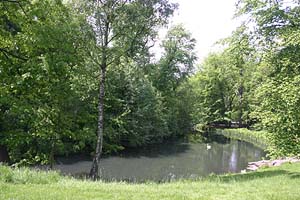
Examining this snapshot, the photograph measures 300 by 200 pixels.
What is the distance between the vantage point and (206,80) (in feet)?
172

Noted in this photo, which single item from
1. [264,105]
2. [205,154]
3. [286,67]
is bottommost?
[205,154]

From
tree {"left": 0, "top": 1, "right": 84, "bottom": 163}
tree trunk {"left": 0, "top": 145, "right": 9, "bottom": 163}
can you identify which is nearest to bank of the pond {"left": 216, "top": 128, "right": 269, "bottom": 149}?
tree trunk {"left": 0, "top": 145, "right": 9, "bottom": 163}

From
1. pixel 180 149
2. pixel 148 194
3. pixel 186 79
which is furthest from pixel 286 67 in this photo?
pixel 186 79

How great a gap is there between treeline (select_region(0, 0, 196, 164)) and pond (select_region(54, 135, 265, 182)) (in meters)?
1.49

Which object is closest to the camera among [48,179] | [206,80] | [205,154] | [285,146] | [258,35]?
[48,179]

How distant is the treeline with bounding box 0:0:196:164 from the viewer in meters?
8.72

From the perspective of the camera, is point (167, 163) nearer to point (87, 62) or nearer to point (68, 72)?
point (87, 62)

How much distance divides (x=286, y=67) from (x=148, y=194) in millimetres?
7700

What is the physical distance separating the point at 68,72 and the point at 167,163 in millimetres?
13141

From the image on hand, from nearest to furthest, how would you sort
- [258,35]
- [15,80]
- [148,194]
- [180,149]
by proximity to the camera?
1. [148,194]
2. [15,80]
3. [258,35]
4. [180,149]

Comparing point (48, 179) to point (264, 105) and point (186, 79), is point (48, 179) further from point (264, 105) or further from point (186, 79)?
point (186, 79)

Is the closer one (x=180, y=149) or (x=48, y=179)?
(x=48, y=179)

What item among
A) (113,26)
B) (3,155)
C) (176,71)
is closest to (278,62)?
(113,26)

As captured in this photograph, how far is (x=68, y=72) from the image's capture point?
10.1m
